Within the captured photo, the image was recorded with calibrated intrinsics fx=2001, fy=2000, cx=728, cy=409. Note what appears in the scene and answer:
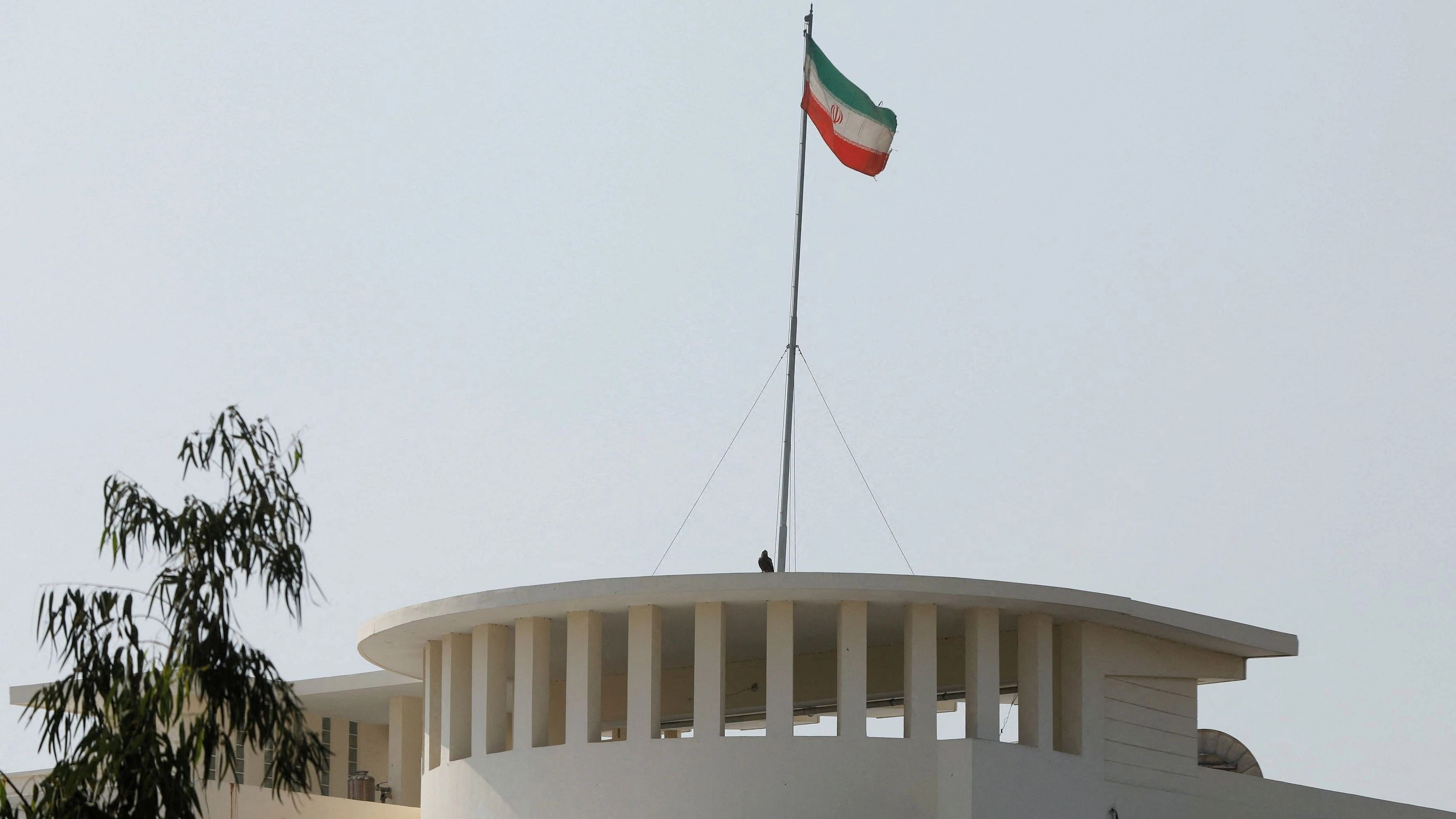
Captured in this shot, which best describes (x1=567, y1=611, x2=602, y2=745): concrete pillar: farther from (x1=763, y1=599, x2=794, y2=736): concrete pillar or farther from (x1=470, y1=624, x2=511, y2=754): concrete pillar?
(x1=763, y1=599, x2=794, y2=736): concrete pillar

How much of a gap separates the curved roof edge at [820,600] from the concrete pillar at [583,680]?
0.75 feet

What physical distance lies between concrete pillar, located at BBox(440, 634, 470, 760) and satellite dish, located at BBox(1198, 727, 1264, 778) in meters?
12.2

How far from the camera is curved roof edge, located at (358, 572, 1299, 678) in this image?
23.7m

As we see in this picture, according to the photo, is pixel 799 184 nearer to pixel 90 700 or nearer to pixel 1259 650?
pixel 1259 650

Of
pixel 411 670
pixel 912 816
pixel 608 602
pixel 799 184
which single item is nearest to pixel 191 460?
pixel 608 602

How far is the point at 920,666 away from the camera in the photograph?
24.2 m

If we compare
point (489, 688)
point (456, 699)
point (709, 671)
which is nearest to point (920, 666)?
point (709, 671)

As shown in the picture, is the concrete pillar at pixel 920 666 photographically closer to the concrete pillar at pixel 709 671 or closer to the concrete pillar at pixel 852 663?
the concrete pillar at pixel 852 663

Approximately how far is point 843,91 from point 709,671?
387 inches

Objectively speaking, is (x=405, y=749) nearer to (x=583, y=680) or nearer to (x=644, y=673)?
(x=583, y=680)

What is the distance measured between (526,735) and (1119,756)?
7.50 meters

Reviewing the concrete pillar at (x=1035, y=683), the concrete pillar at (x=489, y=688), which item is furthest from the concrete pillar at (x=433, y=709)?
the concrete pillar at (x=1035, y=683)

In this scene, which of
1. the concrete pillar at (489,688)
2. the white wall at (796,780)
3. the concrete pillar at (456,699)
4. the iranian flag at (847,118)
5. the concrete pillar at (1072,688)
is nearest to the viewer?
the white wall at (796,780)

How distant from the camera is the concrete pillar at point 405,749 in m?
33.3
